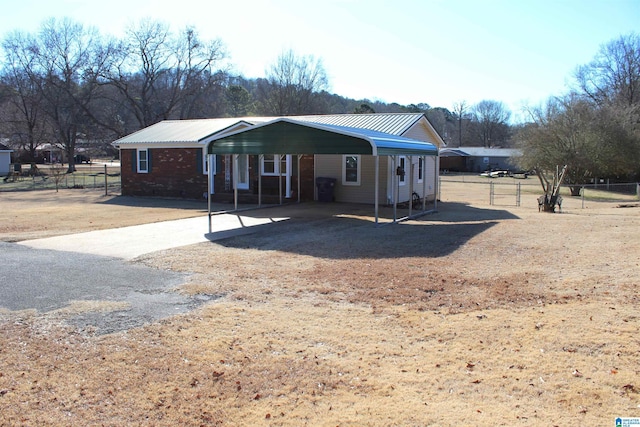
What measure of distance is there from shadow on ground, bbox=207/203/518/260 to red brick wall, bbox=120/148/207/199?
7.06 m

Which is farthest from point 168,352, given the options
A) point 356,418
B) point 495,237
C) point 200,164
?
point 200,164

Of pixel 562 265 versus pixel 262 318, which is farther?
pixel 562 265

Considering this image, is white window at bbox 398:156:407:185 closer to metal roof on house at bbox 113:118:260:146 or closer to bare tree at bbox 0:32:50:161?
metal roof on house at bbox 113:118:260:146

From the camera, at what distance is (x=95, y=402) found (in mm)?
4066

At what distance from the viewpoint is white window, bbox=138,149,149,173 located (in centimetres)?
2339

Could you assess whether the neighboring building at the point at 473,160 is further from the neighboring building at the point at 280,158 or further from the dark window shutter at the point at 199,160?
the dark window shutter at the point at 199,160

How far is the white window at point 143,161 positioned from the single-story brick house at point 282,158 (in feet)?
0.14

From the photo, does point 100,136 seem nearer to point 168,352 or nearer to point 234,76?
point 234,76

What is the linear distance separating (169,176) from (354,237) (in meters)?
13.1

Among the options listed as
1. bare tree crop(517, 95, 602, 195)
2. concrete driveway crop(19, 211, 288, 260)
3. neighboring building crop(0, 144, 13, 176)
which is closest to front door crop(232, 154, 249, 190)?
concrete driveway crop(19, 211, 288, 260)

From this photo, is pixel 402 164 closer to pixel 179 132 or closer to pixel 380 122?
pixel 380 122

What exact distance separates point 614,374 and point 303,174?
641 inches

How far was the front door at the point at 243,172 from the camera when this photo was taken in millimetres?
21172

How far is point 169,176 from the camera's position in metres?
22.6
